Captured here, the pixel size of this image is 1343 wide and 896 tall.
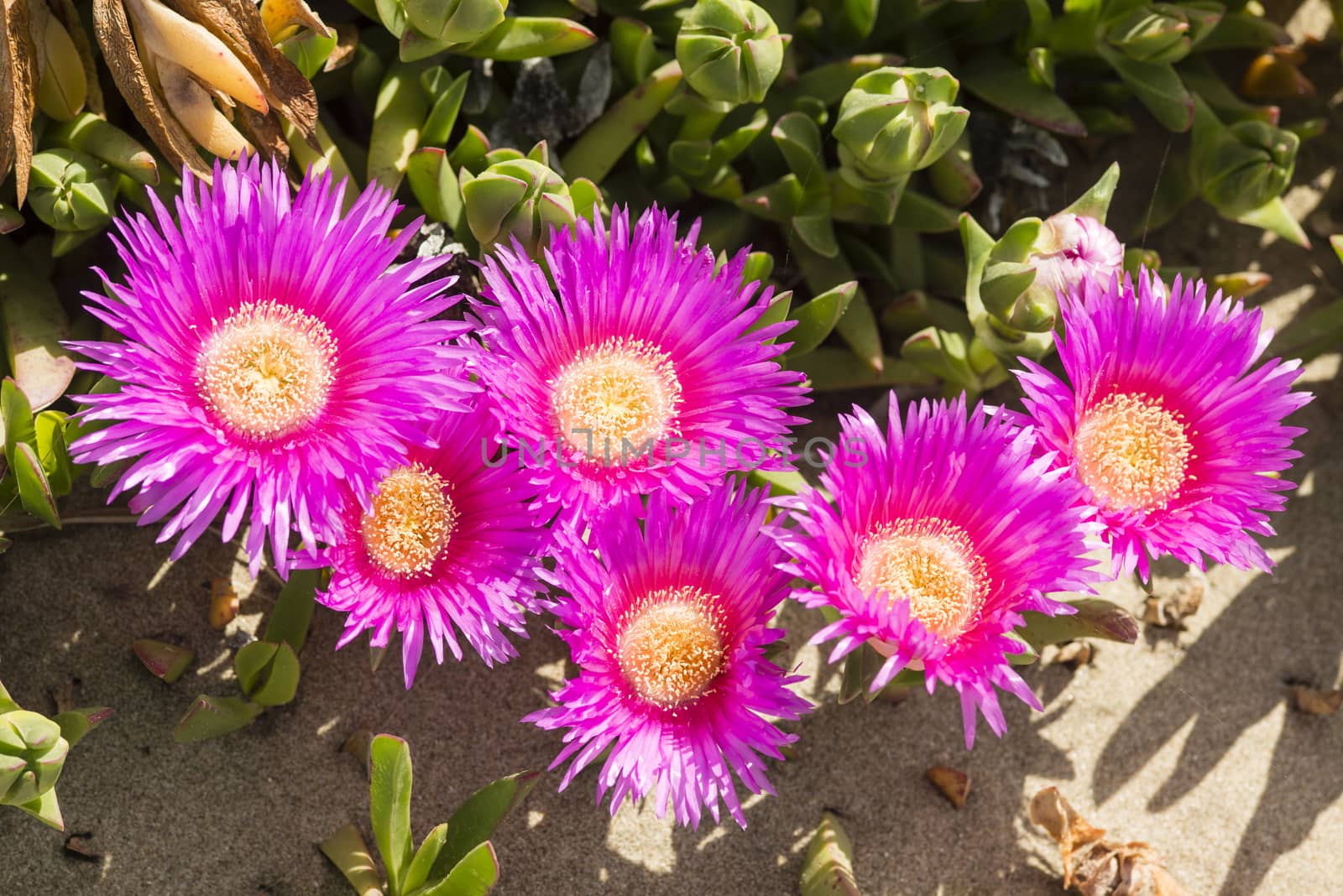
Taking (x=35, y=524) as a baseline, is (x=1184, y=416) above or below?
above

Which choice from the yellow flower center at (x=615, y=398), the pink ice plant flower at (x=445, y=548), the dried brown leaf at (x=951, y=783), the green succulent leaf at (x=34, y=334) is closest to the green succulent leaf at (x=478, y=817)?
the pink ice plant flower at (x=445, y=548)

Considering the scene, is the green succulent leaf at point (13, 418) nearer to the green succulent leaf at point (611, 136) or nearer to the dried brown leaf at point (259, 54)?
the dried brown leaf at point (259, 54)

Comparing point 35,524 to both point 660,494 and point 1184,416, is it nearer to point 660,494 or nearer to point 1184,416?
point 660,494

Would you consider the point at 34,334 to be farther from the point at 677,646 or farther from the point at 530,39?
the point at 677,646

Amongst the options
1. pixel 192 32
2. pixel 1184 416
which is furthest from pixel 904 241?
pixel 192 32

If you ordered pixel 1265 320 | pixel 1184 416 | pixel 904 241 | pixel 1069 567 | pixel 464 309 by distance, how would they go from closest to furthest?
pixel 1069 567, pixel 1184 416, pixel 464 309, pixel 904 241, pixel 1265 320

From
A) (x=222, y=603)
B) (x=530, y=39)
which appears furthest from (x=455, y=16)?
(x=222, y=603)
